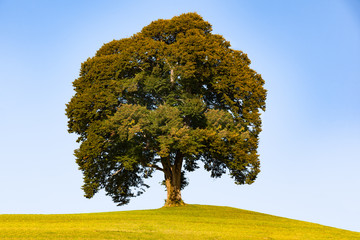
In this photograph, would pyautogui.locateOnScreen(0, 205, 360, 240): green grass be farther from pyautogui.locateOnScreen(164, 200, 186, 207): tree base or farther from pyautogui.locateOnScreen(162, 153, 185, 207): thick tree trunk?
pyautogui.locateOnScreen(162, 153, 185, 207): thick tree trunk

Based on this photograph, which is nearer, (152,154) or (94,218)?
(94,218)

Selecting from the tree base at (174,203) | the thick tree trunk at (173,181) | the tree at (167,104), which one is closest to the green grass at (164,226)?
the tree base at (174,203)

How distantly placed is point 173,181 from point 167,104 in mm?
7332

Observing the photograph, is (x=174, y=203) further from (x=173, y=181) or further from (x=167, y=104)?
(x=167, y=104)

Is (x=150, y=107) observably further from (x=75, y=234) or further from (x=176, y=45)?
(x=75, y=234)

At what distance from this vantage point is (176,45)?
35.0 meters

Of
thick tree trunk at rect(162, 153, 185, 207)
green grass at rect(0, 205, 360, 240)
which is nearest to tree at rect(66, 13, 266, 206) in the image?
thick tree trunk at rect(162, 153, 185, 207)

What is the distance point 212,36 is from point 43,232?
73.1 feet

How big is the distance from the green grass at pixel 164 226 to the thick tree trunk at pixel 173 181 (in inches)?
82.1

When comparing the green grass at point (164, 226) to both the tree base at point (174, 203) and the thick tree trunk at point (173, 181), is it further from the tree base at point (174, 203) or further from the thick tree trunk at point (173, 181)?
the thick tree trunk at point (173, 181)

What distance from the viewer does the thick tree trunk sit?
1444 inches

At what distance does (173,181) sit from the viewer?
1465 inches

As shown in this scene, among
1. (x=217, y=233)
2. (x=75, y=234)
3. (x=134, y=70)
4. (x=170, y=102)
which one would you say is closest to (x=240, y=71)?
(x=170, y=102)

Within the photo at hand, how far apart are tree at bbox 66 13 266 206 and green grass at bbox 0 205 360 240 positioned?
4169mm
